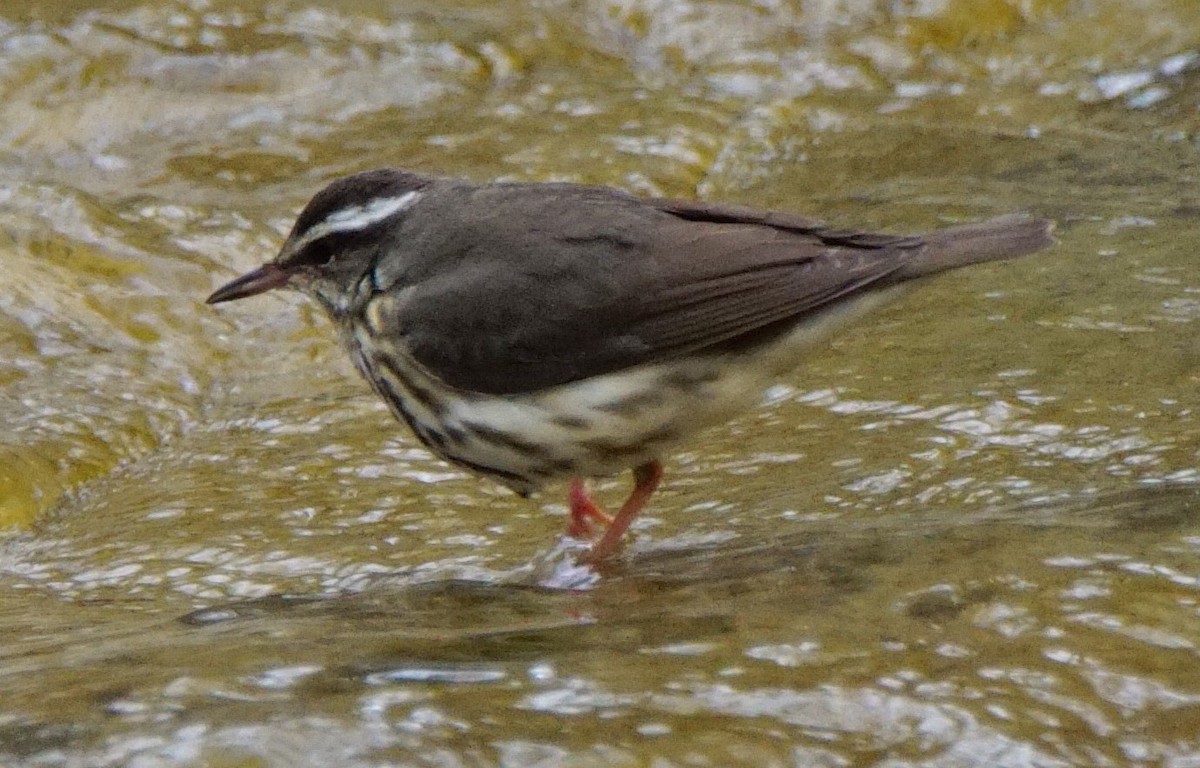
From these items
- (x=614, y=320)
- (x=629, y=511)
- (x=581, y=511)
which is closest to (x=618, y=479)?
(x=581, y=511)

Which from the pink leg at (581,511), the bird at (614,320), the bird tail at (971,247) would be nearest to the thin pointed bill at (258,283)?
the bird at (614,320)

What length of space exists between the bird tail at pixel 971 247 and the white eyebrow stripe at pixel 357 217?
1595 millimetres

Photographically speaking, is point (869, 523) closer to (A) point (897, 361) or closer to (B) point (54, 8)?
(A) point (897, 361)

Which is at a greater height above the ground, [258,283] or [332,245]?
[332,245]

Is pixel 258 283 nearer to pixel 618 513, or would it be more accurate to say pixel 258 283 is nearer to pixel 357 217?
pixel 357 217

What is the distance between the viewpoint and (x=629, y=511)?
547 centimetres

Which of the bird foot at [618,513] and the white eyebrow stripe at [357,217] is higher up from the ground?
the white eyebrow stripe at [357,217]

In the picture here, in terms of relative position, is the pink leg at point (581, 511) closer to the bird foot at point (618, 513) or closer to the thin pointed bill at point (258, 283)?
the bird foot at point (618, 513)

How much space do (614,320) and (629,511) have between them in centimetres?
57

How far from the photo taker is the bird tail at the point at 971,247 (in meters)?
5.14

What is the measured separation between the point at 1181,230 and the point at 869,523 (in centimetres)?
303

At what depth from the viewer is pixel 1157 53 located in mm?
10180

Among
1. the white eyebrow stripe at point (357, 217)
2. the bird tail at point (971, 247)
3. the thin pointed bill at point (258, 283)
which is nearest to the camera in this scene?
the bird tail at point (971, 247)

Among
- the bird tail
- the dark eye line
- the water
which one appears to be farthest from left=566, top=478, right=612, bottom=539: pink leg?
the bird tail
